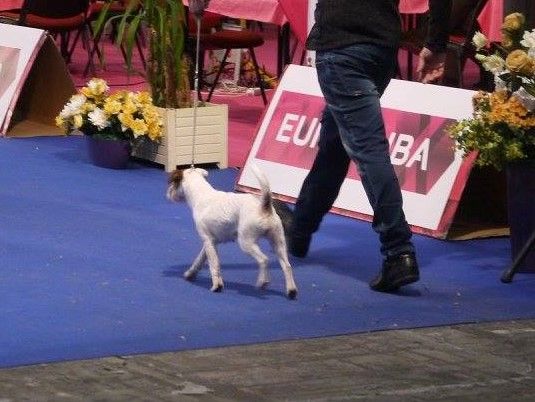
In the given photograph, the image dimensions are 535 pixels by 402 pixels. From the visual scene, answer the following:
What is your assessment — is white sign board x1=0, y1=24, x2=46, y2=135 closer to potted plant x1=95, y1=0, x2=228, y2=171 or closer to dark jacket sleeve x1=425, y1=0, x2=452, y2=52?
potted plant x1=95, y1=0, x2=228, y2=171

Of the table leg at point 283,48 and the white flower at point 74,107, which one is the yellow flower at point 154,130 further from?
the table leg at point 283,48

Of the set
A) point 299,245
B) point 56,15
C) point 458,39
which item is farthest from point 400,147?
point 56,15

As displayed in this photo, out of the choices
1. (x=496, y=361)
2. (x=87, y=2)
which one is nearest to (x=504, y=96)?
(x=496, y=361)

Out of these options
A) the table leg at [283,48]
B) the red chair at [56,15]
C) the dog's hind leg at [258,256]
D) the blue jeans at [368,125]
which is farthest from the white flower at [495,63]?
the red chair at [56,15]

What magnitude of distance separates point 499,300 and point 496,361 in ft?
3.16

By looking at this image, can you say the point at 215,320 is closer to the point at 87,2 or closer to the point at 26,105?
the point at 26,105

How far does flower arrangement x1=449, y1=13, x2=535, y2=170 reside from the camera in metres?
6.24

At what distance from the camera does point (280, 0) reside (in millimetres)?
9836

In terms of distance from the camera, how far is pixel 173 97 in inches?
352

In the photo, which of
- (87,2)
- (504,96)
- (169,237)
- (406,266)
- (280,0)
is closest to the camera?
(406,266)

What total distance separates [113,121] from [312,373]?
4.15 metres

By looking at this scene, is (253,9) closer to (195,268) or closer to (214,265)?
(195,268)

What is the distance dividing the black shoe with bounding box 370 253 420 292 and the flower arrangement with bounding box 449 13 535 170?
2.46 feet

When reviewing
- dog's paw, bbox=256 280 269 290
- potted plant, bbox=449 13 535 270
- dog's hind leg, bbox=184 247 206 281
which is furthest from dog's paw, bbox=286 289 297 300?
potted plant, bbox=449 13 535 270
